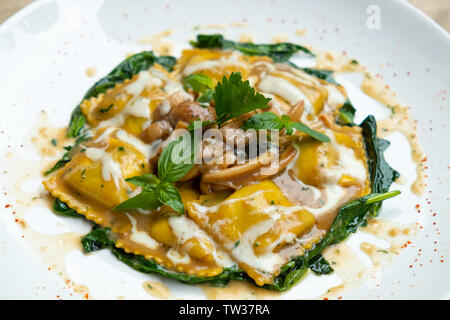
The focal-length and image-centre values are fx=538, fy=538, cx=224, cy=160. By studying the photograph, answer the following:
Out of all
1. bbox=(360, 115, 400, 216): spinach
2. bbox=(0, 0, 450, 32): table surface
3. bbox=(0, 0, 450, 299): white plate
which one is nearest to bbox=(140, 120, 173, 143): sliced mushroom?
bbox=(0, 0, 450, 299): white plate

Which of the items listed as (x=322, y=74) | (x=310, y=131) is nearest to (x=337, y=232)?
(x=310, y=131)

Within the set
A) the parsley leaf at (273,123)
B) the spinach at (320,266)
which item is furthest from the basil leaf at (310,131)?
the spinach at (320,266)

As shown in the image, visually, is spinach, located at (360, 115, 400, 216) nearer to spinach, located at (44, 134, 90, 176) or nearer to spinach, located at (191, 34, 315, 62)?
spinach, located at (191, 34, 315, 62)

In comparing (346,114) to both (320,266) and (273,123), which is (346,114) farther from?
(320,266)

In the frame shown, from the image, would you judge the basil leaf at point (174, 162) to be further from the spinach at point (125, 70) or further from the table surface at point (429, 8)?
the table surface at point (429, 8)

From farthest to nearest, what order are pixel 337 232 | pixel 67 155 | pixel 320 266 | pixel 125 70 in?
pixel 125 70 → pixel 67 155 → pixel 337 232 → pixel 320 266

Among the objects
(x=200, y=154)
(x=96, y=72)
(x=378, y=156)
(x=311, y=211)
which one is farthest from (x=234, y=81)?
(x=96, y=72)
